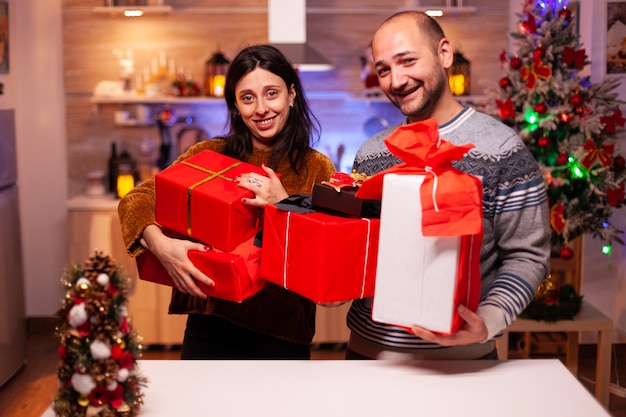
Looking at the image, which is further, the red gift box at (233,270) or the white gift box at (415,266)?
the red gift box at (233,270)

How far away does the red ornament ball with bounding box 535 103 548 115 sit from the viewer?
3.59m

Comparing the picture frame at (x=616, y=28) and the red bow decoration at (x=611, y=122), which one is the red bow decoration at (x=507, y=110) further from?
the picture frame at (x=616, y=28)

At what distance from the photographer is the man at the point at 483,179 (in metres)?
1.72

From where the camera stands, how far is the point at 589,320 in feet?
11.5

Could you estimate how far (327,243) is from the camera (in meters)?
1.56

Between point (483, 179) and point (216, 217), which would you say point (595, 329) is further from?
point (216, 217)

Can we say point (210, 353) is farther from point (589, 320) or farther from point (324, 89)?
point (324, 89)

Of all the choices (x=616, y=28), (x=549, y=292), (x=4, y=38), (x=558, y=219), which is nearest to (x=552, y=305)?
(x=549, y=292)

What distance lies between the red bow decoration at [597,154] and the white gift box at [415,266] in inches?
90.4

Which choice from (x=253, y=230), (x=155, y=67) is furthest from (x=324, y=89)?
(x=253, y=230)

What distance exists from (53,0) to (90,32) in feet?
0.90

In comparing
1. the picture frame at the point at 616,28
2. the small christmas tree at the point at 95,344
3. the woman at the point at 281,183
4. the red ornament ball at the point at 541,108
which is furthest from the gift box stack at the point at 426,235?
the picture frame at the point at 616,28

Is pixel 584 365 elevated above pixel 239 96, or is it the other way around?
pixel 239 96

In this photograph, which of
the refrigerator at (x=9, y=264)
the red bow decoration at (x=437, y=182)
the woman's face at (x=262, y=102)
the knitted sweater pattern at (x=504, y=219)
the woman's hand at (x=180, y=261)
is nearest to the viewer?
the red bow decoration at (x=437, y=182)
